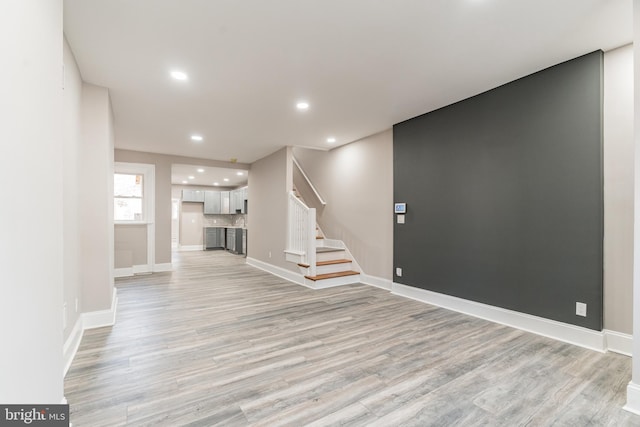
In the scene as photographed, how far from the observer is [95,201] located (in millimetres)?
3109

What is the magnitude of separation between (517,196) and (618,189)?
0.74 meters

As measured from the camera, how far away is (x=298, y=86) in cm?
314

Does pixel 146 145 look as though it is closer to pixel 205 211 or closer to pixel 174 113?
pixel 174 113

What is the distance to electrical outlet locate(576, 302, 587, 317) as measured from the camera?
259cm

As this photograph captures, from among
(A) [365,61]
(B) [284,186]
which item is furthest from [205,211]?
(A) [365,61]

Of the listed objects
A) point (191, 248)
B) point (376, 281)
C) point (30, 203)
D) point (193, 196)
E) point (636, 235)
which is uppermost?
point (193, 196)

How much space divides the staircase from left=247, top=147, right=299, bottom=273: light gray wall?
9.8 inches

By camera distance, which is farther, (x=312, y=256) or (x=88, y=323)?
(x=312, y=256)

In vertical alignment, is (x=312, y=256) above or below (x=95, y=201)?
below

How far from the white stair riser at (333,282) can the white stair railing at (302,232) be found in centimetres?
19

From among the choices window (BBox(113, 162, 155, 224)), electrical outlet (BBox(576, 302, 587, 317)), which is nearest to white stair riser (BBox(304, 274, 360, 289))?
electrical outlet (BBox(576, 302, 587, 317))

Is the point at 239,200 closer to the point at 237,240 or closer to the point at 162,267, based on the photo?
the point at 237,240

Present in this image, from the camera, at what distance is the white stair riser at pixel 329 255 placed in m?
5.35

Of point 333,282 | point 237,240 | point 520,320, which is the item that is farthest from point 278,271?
point 520,320
